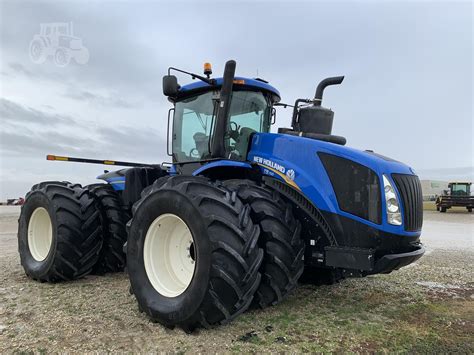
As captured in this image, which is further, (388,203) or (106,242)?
(106,242)

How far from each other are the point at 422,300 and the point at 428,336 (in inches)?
55.9

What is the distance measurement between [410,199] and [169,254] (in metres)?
2.61

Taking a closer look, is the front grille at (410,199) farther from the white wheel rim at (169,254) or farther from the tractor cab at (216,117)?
the white wheel rim at (169,254)

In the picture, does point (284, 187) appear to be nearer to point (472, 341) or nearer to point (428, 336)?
point (428, 336)

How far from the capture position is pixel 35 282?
18.3 ft

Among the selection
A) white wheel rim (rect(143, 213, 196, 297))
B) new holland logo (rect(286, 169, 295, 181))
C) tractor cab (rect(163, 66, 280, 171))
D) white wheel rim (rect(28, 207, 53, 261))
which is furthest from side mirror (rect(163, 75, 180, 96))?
white wheel rim (rect(28, 207, 53, 261))

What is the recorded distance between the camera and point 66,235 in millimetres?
Answer: 5379

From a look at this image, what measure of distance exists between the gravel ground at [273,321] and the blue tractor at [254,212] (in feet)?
0.81

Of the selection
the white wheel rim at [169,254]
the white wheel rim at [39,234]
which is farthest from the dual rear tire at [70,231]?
the white wheel rim at [169,254]

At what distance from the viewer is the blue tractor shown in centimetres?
347

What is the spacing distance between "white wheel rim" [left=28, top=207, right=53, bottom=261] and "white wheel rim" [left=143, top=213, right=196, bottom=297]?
2761 millimetres

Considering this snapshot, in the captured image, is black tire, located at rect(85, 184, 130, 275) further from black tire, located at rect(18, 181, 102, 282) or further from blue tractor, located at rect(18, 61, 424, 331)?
blue tractor, located at rect(18, 61, 424, 331)

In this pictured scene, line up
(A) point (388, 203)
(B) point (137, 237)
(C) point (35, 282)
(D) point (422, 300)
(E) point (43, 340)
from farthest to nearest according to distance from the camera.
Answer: (C) point (35, 282), (D) point (422, 300), (B) point (137, 237), (A) point (388, 203), (E) point (43, 340)

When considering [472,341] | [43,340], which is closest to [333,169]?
[472,341]
